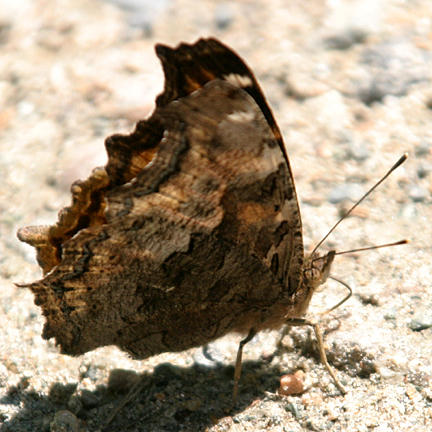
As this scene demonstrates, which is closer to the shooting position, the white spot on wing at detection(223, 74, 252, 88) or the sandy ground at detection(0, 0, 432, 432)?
the white spot on wing at detection(223, 74, 252, 88)

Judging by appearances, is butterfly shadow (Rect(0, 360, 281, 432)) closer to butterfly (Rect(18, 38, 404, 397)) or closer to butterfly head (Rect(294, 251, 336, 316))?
butterfly (Rect(18, 38, 404, 397))

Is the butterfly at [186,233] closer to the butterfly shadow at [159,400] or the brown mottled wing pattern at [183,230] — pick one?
the brown mottled wing pattern at [183,230]

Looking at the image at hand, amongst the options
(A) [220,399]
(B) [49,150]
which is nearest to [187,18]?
(B) [49,150]

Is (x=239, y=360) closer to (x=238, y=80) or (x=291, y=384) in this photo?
(x=291, y=384)

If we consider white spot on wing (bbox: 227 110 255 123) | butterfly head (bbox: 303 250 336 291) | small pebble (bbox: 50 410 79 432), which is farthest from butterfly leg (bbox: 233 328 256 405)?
white spot on wing (bbox: 227 110 255 123)

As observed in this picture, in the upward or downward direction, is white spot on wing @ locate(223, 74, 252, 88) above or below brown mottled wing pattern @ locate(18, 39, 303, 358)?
above

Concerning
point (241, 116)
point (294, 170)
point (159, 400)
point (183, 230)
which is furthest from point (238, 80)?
point (294, 170)

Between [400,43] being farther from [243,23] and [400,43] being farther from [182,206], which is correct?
[182,206]

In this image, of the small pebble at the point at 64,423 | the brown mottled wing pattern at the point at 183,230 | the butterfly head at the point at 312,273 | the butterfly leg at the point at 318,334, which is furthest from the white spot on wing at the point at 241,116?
the small pebble at the point at 64,423
